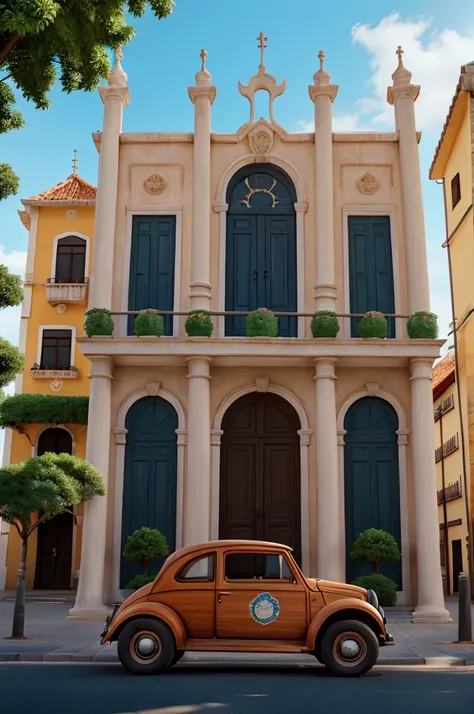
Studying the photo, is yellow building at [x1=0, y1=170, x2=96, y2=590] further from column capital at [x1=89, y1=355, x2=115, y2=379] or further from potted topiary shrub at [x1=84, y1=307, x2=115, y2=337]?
potted topiary shrub at [x1=84, y1=307, x2=115, y2=337]

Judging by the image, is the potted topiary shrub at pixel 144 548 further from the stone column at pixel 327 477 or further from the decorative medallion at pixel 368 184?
the decorative medallion at pixel 368 184

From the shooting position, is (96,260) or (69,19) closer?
(69,19)

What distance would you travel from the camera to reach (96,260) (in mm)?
20344

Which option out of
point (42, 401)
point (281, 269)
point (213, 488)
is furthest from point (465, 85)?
point (42, 401)

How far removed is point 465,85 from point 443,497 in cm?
1515

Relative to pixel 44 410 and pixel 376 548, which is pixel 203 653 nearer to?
pixel 376 548

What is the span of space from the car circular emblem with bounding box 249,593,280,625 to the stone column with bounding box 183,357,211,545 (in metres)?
7.70

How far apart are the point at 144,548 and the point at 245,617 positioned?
7.90 meters

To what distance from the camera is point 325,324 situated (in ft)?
63.9

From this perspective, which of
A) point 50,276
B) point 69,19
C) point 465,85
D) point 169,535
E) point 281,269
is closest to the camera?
point 69,19

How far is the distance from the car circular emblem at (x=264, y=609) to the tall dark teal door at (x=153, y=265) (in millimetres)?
10517

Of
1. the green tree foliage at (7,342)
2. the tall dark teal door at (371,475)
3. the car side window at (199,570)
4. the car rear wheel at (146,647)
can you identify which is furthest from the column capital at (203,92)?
the car rear wheel at (146,647)

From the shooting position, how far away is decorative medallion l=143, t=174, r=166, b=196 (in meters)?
21.5

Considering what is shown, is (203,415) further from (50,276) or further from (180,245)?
(50,276)
